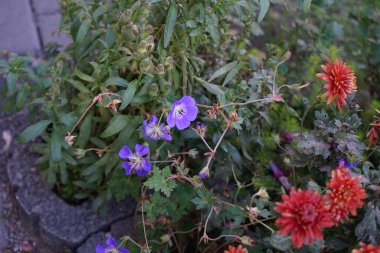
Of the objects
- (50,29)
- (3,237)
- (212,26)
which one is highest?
(212,26)

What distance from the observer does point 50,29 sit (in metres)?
2.63

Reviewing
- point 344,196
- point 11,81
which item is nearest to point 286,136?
point 344,196

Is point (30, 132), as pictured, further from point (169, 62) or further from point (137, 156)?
point (169, 62)

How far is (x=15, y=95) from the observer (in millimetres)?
1887

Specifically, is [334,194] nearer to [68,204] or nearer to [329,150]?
[329,150]

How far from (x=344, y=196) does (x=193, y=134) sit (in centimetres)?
63

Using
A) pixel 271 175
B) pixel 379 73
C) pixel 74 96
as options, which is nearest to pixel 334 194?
pixel 271 175

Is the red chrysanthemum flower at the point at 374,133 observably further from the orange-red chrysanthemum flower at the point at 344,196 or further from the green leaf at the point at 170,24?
the green leaf at the point at 170,24

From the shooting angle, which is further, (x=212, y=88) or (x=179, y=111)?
(x=212, y=88)

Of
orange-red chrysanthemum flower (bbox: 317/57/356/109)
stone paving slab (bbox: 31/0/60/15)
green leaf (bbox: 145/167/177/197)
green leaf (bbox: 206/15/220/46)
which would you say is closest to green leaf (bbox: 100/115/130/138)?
green leaf (bbox: 145/167/177/197)

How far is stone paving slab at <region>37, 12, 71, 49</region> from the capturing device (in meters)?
2.57

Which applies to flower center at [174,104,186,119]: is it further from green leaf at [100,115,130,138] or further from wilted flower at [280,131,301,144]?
wilted flower at [280,131,301,144]

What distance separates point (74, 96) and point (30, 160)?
1.19 feet

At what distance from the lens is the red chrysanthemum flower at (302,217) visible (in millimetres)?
1116
